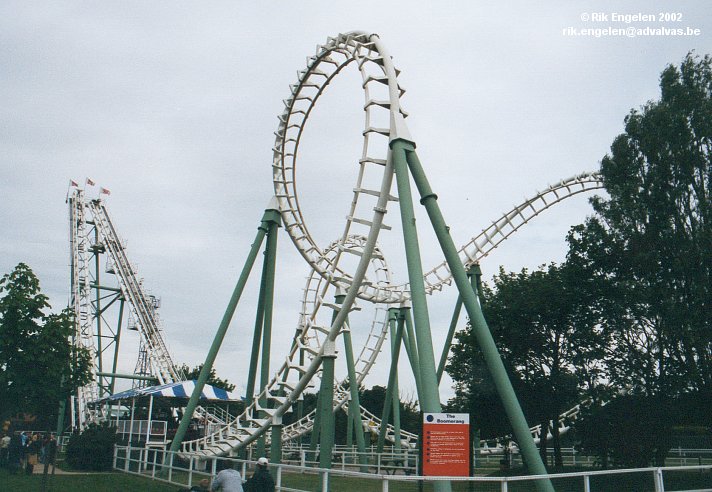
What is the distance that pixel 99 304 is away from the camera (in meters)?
42.3

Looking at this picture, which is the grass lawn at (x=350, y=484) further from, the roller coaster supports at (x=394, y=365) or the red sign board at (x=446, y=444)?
the roller coaster supports at (x=394, y=365)

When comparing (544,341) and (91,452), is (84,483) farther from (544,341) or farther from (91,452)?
(544,341)

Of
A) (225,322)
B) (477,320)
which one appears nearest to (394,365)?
(225,322)

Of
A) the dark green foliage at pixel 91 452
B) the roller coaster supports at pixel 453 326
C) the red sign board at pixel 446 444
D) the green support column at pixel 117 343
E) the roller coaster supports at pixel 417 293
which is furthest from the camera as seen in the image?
the green support column at pixel 117 343

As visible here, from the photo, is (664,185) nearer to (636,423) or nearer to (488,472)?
(636,423)

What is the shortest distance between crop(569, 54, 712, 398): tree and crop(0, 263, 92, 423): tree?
1758 cm

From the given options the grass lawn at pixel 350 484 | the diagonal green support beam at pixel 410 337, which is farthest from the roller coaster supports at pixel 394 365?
the grass lawn at pixel 350 484

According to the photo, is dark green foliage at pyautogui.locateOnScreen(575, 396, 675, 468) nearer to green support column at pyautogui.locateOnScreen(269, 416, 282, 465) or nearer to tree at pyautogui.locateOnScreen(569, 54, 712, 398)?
tree at pyautogui.locateOnScreen(569, 54, 712, 398)

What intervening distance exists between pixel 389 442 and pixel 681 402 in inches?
839

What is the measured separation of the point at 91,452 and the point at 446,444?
15705 mm

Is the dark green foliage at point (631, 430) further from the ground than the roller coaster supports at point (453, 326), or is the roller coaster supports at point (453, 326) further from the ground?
the roller coaster supports at point (453, 326)

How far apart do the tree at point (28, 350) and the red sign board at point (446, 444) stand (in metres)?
10.2

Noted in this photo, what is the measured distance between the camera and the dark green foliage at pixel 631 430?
22203 millimetres

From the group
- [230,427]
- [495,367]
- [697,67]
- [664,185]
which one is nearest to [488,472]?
[230,427]
